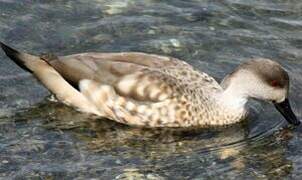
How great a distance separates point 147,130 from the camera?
9.13 m

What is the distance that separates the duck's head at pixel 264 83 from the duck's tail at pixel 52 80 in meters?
1.63

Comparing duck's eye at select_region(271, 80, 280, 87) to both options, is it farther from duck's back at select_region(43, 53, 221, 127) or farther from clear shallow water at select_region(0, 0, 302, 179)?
duck's back at select_region(43, 53, 221, 127)

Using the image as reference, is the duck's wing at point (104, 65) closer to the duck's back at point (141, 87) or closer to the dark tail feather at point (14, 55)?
the duck's back at point (141, 87)

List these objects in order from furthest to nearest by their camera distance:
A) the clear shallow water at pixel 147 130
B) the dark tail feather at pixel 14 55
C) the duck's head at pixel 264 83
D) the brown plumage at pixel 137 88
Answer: the dark tail feather at pixel 14 55 → the brown plumage at pixel 137 88 → the duck's head at pixel 264 83 → the clear shallow water at pixel 147 130

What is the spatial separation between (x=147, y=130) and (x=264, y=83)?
54.8 inches

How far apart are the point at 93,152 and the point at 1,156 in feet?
3.03

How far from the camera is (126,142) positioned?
870 centimetres

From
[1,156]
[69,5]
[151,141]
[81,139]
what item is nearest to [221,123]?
[151,141]

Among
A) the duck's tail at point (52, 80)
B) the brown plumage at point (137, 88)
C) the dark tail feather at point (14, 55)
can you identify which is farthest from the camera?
the duck's tail at point (52, 80)

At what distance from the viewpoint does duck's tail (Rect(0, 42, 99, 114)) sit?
30.7 ft

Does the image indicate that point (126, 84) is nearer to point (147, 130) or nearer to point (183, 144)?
point (147, 130)

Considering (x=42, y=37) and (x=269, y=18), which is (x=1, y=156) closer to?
(x=42, y=37)

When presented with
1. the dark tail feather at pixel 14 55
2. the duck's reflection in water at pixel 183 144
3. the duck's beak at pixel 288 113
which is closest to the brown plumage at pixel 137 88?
the dark tail feather at pixel 14 55

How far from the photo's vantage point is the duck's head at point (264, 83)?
8.98m
